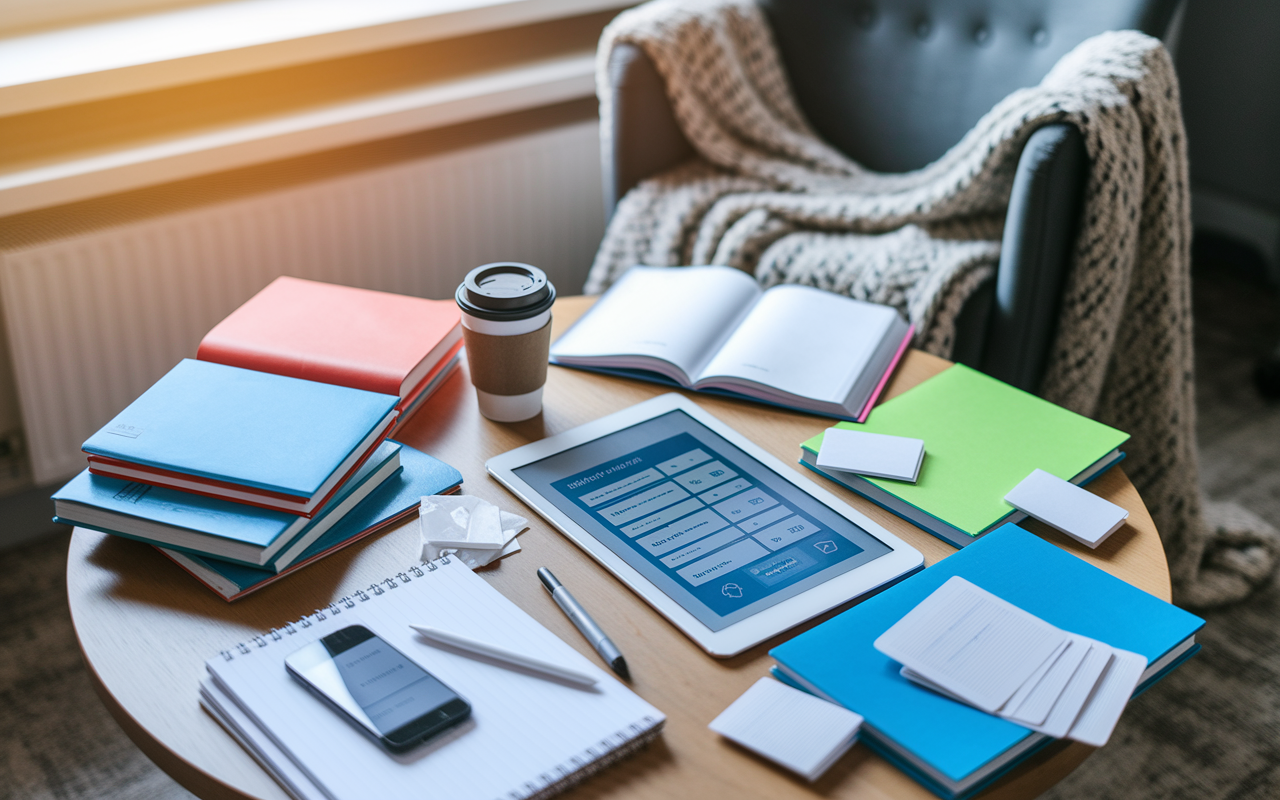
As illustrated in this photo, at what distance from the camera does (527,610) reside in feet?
2.61

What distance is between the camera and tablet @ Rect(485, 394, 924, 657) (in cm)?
80

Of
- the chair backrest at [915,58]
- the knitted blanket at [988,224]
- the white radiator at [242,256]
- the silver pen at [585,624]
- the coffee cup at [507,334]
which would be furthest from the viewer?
the chair backrest at [915,58]

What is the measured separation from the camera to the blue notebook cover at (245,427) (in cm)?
82

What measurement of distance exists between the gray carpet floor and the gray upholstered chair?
51 cm

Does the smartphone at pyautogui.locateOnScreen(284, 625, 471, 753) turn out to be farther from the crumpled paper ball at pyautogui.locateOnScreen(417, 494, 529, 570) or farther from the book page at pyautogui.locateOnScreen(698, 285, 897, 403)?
the book page at pyautogui.locateOnScreen(698, 285, 897, 403)

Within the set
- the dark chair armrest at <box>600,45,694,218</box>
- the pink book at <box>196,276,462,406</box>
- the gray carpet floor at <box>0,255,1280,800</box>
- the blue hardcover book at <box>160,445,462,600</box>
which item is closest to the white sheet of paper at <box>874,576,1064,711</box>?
the blue hardcover book at <box>160,445,462,600</box>

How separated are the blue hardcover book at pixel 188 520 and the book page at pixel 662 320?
375mm

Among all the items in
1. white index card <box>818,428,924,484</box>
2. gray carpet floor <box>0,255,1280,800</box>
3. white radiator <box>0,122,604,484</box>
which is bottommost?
gray carpet floor <box>0,255,1280,800</box>

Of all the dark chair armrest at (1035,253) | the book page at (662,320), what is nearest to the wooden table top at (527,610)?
the book page at (662,320)

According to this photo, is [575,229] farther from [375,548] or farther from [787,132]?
[375,548]

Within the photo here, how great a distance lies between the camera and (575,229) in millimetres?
2150

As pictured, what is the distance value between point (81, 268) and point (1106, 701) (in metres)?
1.55

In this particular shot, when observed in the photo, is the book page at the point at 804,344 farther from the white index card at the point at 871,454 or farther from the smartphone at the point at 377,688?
the smartphone at the point at 377,688

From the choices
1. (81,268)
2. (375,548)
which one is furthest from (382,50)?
(375,548)
